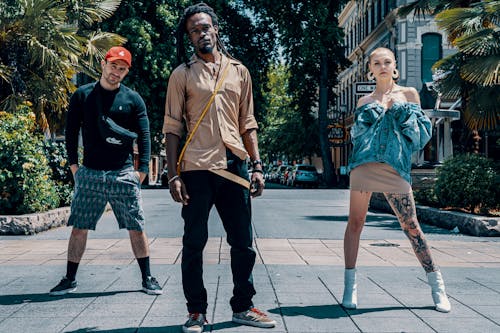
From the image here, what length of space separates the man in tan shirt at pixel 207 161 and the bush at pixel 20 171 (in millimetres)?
7065

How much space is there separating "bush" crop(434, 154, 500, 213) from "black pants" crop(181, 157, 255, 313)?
8.56 m

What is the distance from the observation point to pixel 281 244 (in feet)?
29.7

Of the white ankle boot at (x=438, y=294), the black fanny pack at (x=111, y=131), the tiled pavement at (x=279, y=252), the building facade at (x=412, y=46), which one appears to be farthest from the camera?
the building facade at (x=412, y=46)

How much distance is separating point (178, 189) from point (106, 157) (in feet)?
4.92

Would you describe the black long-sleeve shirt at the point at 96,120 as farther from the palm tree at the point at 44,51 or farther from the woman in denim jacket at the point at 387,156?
the palm tree at the point at 44,51

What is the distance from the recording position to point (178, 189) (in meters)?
4.06

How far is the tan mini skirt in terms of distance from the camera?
4.88 metres

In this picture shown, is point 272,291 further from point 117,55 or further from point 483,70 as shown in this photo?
point 483,70

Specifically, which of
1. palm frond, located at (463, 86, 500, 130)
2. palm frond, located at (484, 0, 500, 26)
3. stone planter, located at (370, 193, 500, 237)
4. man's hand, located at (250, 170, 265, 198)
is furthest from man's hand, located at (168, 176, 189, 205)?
palm frond, located at (463, 86, 500, 130)

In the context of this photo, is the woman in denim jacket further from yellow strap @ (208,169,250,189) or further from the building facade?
the building facade

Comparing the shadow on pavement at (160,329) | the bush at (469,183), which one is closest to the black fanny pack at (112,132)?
the shadow on pavement at (160,329)

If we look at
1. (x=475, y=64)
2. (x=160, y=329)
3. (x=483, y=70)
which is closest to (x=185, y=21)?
(x=160, y=329)

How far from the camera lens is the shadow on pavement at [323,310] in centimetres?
468

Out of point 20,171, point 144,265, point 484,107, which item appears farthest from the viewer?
point 484,107
